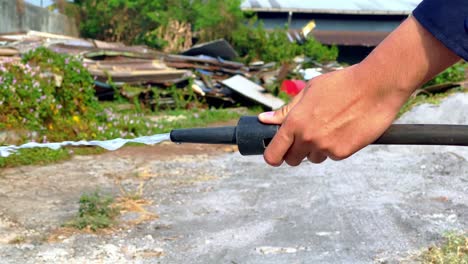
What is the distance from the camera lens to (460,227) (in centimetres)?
416

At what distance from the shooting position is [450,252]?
3.57 m

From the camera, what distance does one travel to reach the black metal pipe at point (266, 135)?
1.23 m

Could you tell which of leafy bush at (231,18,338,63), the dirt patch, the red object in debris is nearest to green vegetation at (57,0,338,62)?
leafy bush at (231,18,338,63)

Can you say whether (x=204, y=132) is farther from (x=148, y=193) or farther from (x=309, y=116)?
(x=148, y=193)

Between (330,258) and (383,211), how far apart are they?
1.03 meters

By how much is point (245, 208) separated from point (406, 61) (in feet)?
12.4

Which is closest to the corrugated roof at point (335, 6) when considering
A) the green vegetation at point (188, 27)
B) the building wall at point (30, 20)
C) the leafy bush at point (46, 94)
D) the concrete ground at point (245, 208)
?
the green vegetation at point (188, 27)

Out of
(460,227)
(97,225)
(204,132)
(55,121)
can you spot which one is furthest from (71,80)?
(204,132)

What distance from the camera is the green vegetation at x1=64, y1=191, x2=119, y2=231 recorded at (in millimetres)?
4289

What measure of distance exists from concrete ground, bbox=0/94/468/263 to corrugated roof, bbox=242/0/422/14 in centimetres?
1178

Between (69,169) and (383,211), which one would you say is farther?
(69,169)

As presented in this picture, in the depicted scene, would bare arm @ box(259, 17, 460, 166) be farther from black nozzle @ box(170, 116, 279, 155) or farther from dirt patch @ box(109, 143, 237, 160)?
dirt patch @ box(109, 143, 237, 160)

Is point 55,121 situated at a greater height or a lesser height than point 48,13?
lesser

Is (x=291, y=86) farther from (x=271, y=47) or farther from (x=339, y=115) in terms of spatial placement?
(x=339, y=115)
